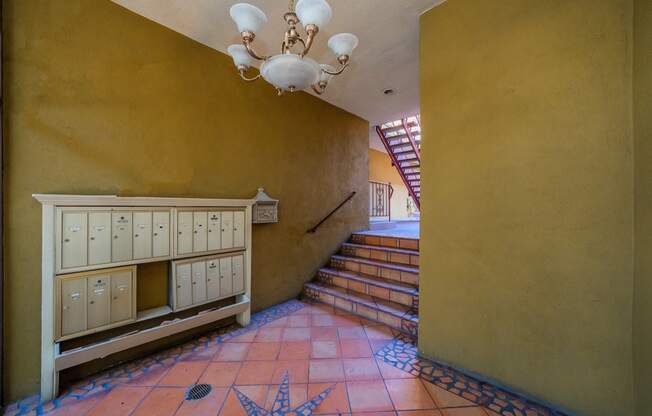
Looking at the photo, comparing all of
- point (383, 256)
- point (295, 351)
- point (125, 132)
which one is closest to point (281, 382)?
point (295, 351)

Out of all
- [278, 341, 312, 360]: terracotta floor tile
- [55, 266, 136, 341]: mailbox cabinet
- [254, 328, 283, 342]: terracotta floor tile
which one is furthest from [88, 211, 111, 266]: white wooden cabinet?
[278, 341, 312, 360]: terracotta floor tile

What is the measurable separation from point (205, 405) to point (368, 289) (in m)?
2.08

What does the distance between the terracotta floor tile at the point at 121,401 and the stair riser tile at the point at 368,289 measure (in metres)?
2.28

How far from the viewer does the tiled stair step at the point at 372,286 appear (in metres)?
2.79

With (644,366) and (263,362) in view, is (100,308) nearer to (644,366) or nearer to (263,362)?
(263,362)

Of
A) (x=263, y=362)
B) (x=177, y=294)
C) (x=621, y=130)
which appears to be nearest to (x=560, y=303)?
(x=621, y=130)

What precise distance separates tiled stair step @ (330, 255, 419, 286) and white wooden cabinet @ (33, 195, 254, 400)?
168 cm

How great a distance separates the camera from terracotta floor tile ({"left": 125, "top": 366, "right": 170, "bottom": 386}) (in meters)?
1.82

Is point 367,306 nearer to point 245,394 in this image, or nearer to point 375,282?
point 375,282

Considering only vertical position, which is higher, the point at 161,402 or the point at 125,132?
the point at 125,132

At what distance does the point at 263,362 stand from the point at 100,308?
1.35 metres

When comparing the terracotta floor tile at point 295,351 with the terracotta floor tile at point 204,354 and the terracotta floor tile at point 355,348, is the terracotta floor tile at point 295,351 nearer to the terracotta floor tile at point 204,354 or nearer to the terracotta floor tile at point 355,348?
the terracotta floor tile at point 355,348

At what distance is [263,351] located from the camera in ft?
7.34

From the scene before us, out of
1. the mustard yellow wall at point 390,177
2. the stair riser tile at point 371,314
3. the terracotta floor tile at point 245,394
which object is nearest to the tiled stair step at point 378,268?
the stair riser tile at point 371,314
